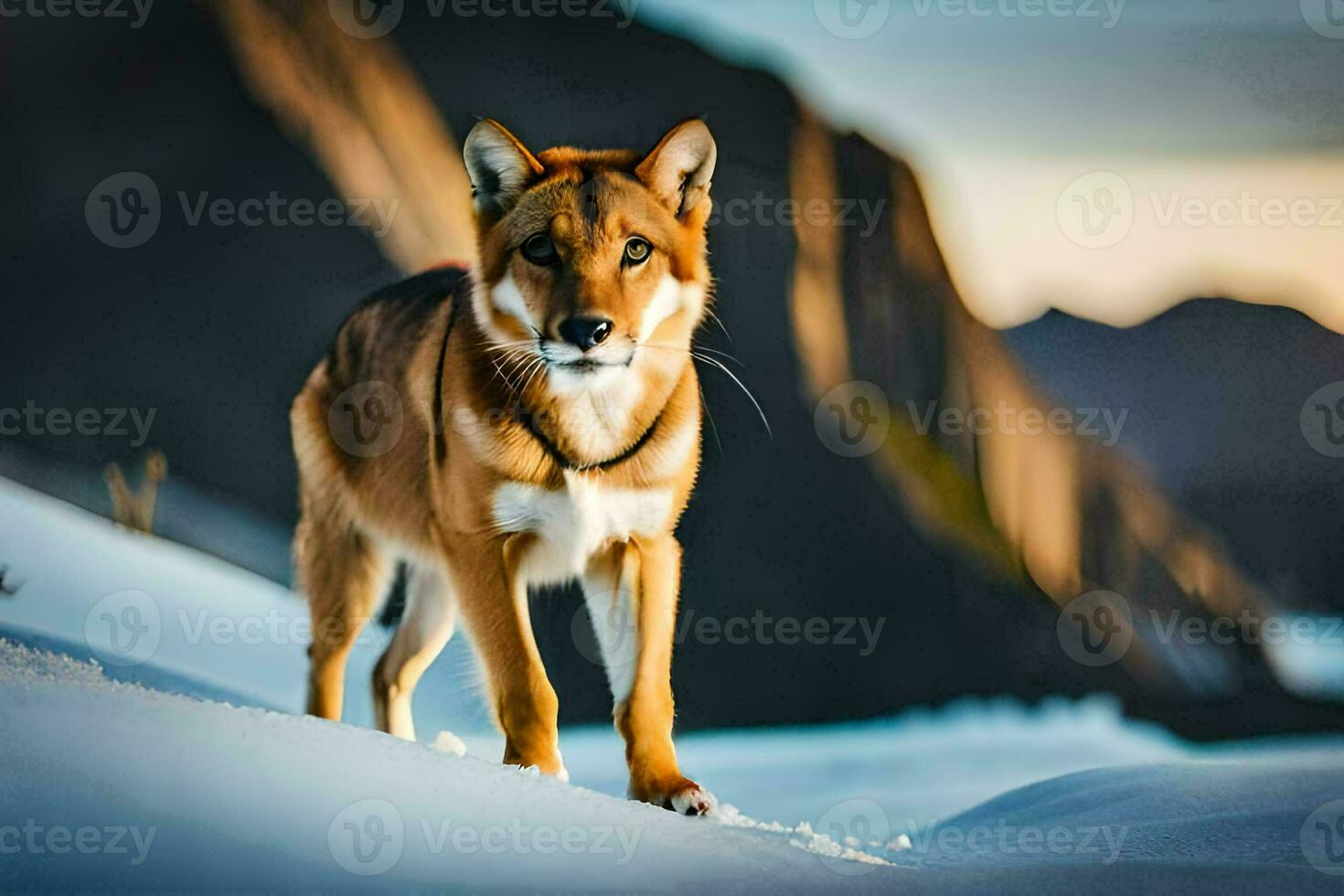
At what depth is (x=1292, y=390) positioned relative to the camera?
134 inches

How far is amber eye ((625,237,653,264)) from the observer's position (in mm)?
2508

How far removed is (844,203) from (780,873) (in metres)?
1.87

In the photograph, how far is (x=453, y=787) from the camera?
2201 mm
